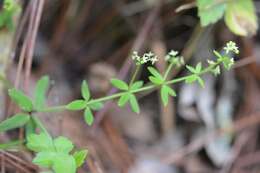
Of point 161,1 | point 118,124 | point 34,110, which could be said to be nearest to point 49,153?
point 34,110

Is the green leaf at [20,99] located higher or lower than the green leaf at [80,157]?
higher

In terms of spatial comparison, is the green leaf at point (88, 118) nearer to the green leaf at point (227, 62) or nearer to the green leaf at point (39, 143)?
the green leaf at point (39, 143)

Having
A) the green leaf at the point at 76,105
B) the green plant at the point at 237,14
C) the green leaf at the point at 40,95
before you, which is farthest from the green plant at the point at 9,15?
the green plant at the point at 237,14

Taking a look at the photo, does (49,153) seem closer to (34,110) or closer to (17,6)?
(34,110)

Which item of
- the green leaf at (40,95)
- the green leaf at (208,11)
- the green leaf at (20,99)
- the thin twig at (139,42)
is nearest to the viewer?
the green leaf at (20,99)

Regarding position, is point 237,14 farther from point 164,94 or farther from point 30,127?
point 30,127

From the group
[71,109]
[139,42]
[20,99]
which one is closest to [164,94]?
[71,109]

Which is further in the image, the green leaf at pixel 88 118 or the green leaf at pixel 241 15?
the green leaf at pixel 241 15
